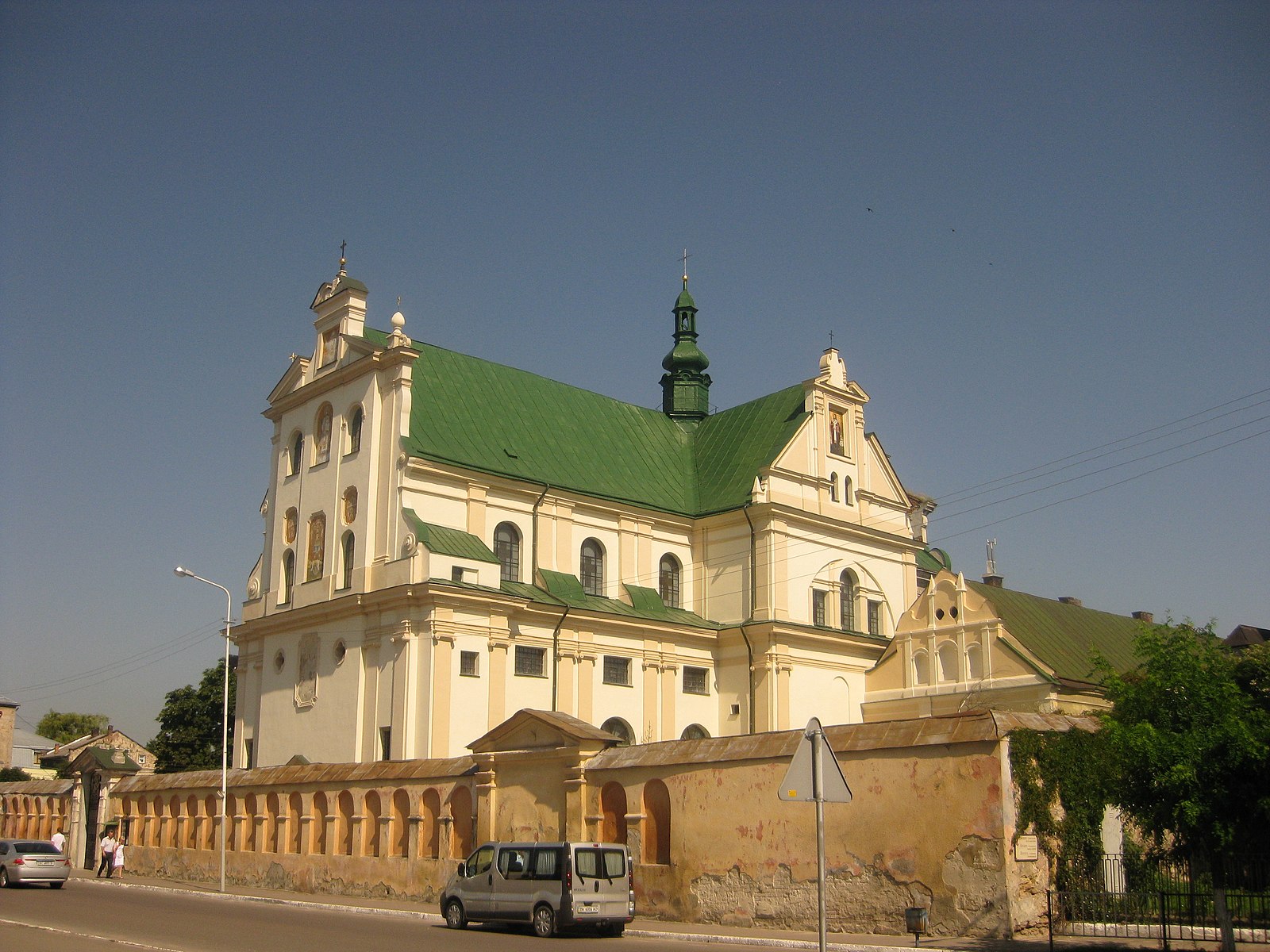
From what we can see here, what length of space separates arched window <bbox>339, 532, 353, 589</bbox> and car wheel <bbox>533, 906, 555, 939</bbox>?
776 inches

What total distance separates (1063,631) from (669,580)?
43.8 ft

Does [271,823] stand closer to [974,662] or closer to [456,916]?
[456,916]

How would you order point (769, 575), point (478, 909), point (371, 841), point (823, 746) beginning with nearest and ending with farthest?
1. point (823, 746)
2. point (478, 909)
3. point (371, 841)
4. point (769, 575)

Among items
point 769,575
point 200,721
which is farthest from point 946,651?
point 200,721

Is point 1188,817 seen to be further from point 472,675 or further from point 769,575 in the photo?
point 769,575

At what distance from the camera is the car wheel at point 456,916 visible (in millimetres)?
21906

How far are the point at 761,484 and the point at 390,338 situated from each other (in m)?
13.6

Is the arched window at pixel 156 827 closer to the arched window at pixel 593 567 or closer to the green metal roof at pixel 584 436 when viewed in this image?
the green metal roof at pixel 584 436

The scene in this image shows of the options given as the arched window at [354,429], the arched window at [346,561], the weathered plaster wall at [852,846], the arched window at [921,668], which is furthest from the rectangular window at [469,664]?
the arched window at [921,668]

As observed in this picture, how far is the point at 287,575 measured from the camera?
42.2 metres

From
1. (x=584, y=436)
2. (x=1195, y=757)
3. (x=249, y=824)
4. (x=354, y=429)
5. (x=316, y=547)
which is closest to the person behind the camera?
(x=1195, y=757)

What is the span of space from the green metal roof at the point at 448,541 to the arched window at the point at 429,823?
9665mm

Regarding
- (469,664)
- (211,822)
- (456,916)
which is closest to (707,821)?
(456,916)

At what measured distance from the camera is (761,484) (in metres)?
44.7
